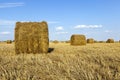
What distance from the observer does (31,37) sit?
1244cm

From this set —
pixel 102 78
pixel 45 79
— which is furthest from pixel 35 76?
pixel 102 78

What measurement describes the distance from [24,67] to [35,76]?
98 centimetres

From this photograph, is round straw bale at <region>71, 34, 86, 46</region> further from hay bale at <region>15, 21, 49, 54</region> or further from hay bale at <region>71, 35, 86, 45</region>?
hay bale at <region>15, 21, 49, 54</region>

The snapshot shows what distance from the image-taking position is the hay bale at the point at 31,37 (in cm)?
1228

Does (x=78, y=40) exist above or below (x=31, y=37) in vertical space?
below

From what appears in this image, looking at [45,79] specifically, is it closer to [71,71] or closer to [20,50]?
[71,71]

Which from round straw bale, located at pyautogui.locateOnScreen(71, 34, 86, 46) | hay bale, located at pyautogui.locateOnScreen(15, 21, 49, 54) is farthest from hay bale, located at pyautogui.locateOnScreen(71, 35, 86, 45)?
hay bale, located at pyautogui.locateOnScreen(15, 21, 49, 54)

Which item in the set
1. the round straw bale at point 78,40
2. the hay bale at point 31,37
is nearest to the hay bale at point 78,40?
the round straw bale at point 78,40

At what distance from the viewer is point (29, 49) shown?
12.2m

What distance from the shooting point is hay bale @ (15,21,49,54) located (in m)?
12.3

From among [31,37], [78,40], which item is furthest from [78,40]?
[31,37]

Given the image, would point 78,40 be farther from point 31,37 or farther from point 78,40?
point 31,37

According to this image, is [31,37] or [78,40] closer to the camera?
[31,37]

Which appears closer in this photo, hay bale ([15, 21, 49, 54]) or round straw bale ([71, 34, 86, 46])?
hay bale ([15, 21, 49, 54])
